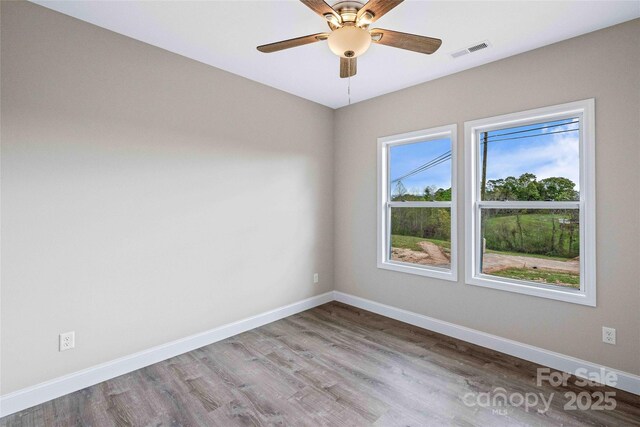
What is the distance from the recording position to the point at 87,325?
2.28 meters

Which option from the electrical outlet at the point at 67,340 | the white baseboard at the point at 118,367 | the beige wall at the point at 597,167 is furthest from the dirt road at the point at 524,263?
the electrical outlet at the point at 67,340

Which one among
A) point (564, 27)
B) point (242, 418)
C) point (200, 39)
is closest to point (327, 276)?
point (242, 418)

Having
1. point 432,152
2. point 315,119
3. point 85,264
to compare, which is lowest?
point 85,264

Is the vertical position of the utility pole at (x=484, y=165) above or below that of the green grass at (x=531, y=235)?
above

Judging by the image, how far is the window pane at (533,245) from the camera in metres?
2.58

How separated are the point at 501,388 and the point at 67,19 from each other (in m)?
4.20

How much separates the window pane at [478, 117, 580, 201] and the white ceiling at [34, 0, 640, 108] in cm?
72

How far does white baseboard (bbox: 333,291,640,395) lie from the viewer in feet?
7.38

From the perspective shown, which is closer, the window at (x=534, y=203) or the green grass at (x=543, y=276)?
the window at (x=534, y=203)

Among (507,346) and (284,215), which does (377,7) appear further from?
(507,346)

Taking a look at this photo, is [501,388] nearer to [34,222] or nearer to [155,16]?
[34,222]

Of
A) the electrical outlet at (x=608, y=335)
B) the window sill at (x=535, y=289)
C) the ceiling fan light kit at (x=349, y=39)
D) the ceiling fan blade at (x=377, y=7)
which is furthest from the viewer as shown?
the window sill at (x=535, y=289)

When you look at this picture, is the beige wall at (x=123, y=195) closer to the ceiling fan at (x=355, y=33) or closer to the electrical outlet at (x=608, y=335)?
the ceiling fan at (x=355, y=33)

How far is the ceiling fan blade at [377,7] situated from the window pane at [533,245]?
85.3 inches
